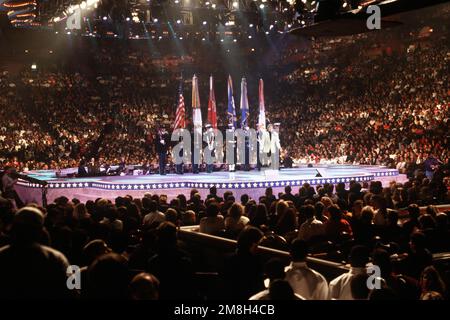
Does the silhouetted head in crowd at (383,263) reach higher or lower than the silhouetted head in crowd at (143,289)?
lower

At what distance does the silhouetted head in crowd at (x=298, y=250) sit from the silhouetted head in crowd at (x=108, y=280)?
1598mm

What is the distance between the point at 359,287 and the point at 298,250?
1.89 feet

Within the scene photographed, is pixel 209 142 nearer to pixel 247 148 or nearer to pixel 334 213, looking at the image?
pixel 247 148

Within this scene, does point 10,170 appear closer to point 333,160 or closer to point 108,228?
point 108,228

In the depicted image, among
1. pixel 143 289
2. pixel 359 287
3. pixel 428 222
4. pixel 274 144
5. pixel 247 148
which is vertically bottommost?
pixel 359 287

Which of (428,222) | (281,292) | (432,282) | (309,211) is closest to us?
(281,292)

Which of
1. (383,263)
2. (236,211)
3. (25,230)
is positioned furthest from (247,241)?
(236,211)

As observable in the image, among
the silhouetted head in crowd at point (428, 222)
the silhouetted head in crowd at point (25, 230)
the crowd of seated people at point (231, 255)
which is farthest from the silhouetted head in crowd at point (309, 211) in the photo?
the silhouetted head in crowd at point (25, 230)

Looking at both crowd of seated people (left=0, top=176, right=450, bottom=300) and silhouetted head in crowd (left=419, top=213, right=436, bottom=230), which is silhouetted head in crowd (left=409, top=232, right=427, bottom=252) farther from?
silhouetted head in crowd (left=419, top=213, right=436, bottom=230)

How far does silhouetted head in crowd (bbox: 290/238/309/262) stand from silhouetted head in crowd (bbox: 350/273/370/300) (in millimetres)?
457

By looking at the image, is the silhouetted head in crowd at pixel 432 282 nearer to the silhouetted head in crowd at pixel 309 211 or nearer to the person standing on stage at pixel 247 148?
the silhouetted head in crowd at pixel 309 211

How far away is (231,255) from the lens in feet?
16.8

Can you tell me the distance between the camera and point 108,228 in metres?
6.94

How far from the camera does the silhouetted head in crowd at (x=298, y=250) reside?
4774 millimetres
